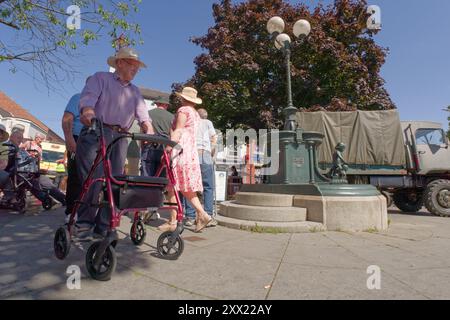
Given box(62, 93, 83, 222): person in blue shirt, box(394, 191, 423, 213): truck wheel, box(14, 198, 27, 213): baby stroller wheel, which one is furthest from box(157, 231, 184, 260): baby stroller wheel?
box(394, 191, 423, 213): truck wheel

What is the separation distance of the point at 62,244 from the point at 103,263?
60 cm

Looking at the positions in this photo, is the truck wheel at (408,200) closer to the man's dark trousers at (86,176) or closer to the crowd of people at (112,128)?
the crowd of people at (112,128)

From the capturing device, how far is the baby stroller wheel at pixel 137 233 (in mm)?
3131

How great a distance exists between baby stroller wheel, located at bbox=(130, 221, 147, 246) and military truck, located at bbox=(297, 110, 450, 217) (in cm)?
714

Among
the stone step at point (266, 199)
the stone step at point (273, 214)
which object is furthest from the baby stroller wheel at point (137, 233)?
the stone step at point (266, 199)

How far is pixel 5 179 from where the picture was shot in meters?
5.77

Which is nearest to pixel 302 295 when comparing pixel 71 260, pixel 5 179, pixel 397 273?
pixel 397 273

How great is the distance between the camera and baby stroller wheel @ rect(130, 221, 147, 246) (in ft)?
10.3

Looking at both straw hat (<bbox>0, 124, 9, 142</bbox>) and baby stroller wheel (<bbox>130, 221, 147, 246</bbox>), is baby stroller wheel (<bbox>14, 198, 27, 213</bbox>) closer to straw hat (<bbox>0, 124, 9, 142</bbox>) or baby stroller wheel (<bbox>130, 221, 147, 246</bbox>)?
straw hat (<bbox>0, 124, 9, 142</bbox>)

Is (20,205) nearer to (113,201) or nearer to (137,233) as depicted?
(137,233)

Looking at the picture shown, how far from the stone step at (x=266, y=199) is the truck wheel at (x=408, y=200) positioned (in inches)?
207

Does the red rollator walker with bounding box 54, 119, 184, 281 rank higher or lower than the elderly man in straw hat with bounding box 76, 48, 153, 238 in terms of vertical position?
lower

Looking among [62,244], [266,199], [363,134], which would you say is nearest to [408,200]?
[363,134]

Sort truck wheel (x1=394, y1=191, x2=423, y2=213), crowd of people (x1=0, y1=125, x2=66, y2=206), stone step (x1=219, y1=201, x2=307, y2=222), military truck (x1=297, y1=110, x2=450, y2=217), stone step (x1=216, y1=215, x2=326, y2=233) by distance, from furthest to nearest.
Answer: truck wheel (x1=394, y1=191, x2=423, y2=213) → military truck (x1=297, y1=110, x2=450, y2=217) → crowd of people (x1=0, y1=125, x2=66, y2=206) → stone step (x1=219, y1=201, x2=307, y2=222) → stone step (x1=216, y1=215, x2=326, y2=233)
